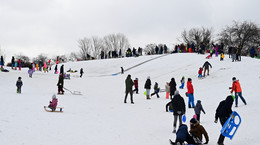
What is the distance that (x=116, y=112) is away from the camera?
38.5ft

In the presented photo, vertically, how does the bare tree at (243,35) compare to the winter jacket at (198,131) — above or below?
above

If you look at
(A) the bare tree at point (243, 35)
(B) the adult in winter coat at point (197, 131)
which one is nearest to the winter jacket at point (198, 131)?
(B) the adult in winter coat at point (197, 131)

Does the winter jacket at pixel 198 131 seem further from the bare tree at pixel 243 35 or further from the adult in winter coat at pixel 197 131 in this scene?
the bare tree at pixel 243 35

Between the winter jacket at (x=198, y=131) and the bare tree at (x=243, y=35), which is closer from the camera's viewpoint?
the winter jacket at (x=198, y=131)

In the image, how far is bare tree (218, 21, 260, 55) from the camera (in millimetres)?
44312

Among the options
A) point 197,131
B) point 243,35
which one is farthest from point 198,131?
point 243,35

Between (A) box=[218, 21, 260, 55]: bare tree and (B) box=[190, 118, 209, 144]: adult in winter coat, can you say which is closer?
(B) box=[190, 118, 209, 144]: adult in winter coat

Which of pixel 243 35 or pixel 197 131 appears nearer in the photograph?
pixel 197 131

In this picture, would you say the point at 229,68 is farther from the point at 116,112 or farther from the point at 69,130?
the point at 69,130

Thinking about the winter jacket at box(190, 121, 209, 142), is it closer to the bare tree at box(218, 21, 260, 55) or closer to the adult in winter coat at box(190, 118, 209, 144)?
the adult in winter coat at box(190, 118, 209, 144)

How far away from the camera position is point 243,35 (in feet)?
151

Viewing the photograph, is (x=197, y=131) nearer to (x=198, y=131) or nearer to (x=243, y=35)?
(x=198, y=131)

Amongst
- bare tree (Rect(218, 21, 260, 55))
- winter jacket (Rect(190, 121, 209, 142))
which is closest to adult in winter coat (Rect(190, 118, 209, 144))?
winter jacket (Rect(190, 121, 209, 142))

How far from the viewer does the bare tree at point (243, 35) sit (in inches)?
1745
